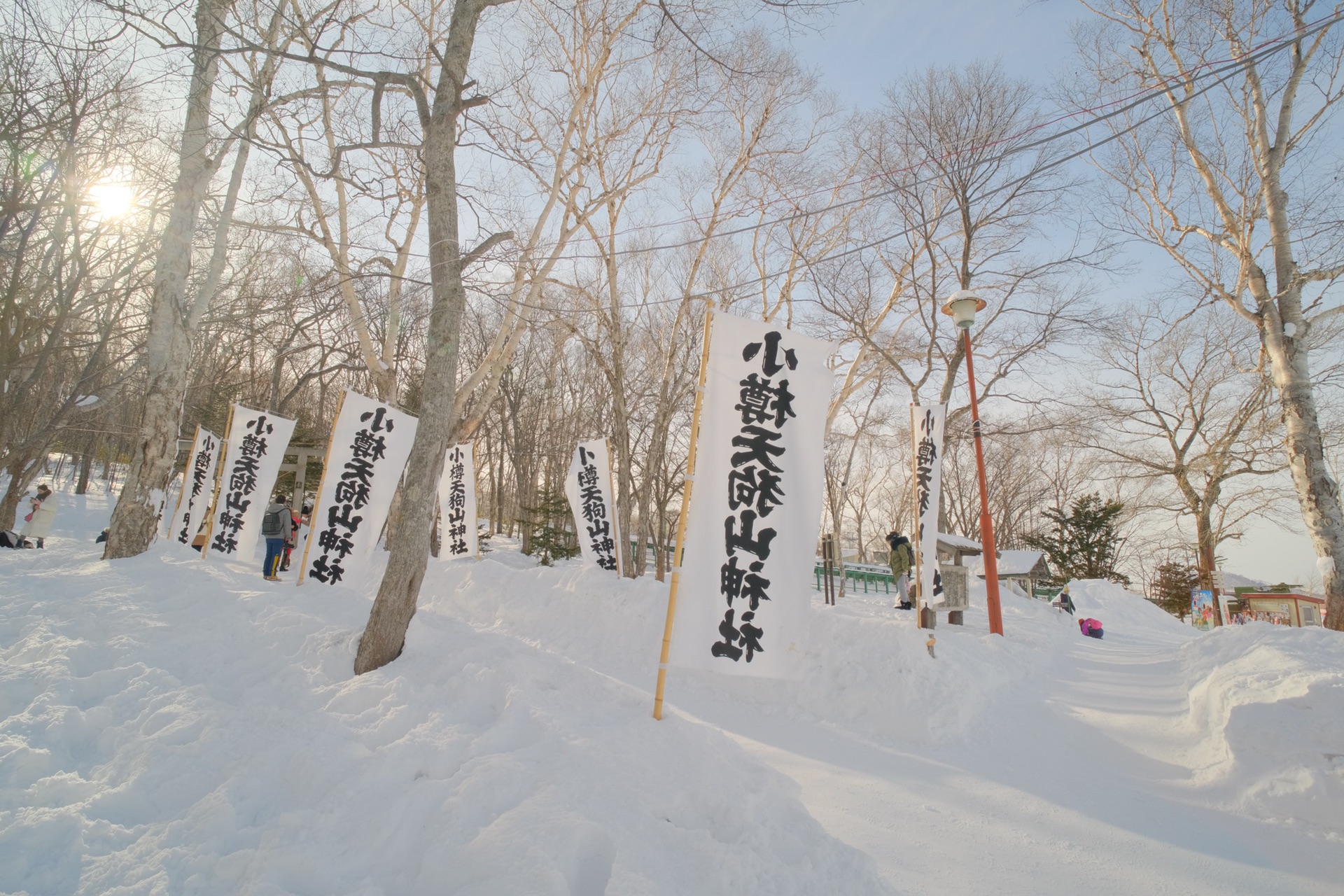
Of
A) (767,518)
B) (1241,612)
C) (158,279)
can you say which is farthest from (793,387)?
(1241,612)

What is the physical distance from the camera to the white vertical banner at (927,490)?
8.55 m

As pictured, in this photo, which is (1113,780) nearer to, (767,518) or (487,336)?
(767,518)

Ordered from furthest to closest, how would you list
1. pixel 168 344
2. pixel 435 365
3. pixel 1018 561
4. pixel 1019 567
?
pixel 1018 561 → pixel 1019 567 → pixel 168 344 → pixel 435 365

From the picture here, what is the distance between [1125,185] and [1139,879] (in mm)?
13294

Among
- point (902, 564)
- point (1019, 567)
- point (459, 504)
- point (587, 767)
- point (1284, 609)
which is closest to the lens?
point (587, 767)

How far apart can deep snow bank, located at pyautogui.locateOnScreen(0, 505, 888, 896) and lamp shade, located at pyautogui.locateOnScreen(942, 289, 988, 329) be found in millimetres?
7834

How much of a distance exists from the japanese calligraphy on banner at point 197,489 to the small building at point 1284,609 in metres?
25.8

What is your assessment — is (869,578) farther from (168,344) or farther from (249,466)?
(168,344)

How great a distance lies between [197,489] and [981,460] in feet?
48.8

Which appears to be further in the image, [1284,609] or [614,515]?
[1284,609]

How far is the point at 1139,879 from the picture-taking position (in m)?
3.19

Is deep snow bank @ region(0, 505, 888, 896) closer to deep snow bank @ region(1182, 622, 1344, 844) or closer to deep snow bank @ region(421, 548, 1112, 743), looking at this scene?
deep snow bank @ region(421, 548, 1112, 743)

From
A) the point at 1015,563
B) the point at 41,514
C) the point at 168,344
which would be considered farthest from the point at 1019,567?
the point at 41,514

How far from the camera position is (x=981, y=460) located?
9.70 metres
